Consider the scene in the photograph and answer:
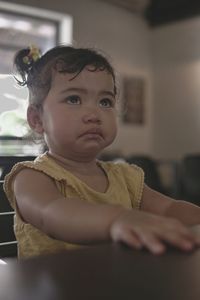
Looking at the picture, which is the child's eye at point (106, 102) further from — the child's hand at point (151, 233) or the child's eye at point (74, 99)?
the child's hand at point (151, 233)

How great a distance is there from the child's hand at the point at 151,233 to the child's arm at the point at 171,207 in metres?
0.34

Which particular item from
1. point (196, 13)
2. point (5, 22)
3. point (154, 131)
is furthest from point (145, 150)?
point (5, 22)

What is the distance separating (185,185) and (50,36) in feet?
6.74

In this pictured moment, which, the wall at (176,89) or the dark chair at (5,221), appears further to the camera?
the wall at (176,89)

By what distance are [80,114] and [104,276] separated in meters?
0.46

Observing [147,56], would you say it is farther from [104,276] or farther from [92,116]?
[104,276]

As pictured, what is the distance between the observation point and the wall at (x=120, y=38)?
4.92 m

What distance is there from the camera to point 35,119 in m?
0.91

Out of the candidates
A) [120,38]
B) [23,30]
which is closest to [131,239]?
[23,30]

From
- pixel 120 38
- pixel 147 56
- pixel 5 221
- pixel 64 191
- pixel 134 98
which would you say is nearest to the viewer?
pixel 64 191

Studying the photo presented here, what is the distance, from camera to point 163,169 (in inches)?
229

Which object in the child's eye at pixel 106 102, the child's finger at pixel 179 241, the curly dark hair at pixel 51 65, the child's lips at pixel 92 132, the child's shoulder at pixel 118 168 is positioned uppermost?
the curly dark hair at pixel 51 65

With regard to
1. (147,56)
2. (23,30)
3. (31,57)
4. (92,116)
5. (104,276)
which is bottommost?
(104,276)

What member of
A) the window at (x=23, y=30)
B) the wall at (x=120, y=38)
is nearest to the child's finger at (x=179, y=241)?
the window at (x=23, y=30)
